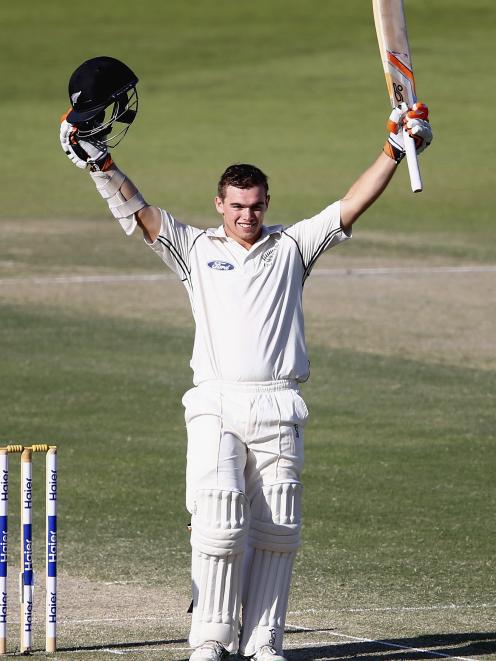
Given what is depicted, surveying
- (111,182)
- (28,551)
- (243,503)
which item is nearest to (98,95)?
(111,182)

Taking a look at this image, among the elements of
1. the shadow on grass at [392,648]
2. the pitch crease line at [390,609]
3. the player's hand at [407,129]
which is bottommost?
the shadow on grass at [392,648]

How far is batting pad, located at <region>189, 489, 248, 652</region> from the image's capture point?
6176mm

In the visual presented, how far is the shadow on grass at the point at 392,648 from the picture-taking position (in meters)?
6.64

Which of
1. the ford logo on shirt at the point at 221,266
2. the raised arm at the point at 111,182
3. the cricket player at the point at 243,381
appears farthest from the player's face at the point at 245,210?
the raised arm at the point at 111,182

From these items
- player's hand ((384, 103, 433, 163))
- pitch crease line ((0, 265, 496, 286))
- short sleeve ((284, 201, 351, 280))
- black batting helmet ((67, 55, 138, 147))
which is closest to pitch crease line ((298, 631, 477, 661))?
short sleeve ((284, 201, 351, 280))

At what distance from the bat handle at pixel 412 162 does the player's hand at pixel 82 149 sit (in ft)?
3.94

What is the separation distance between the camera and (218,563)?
6.22m

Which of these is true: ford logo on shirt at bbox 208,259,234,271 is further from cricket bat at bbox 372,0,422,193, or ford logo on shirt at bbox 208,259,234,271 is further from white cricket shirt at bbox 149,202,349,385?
cricket bat at bbox 372,0,422,193

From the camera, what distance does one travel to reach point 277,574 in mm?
6355

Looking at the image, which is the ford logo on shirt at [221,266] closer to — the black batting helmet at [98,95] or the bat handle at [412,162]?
the black batting helmet at [98,95]

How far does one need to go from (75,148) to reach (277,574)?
1891 millimetres

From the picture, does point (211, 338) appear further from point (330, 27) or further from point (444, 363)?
point (330, 27)

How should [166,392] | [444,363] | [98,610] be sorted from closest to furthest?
[98,610] → [166,392] → [444,363]

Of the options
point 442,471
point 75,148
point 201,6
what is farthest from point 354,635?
point 201,6
